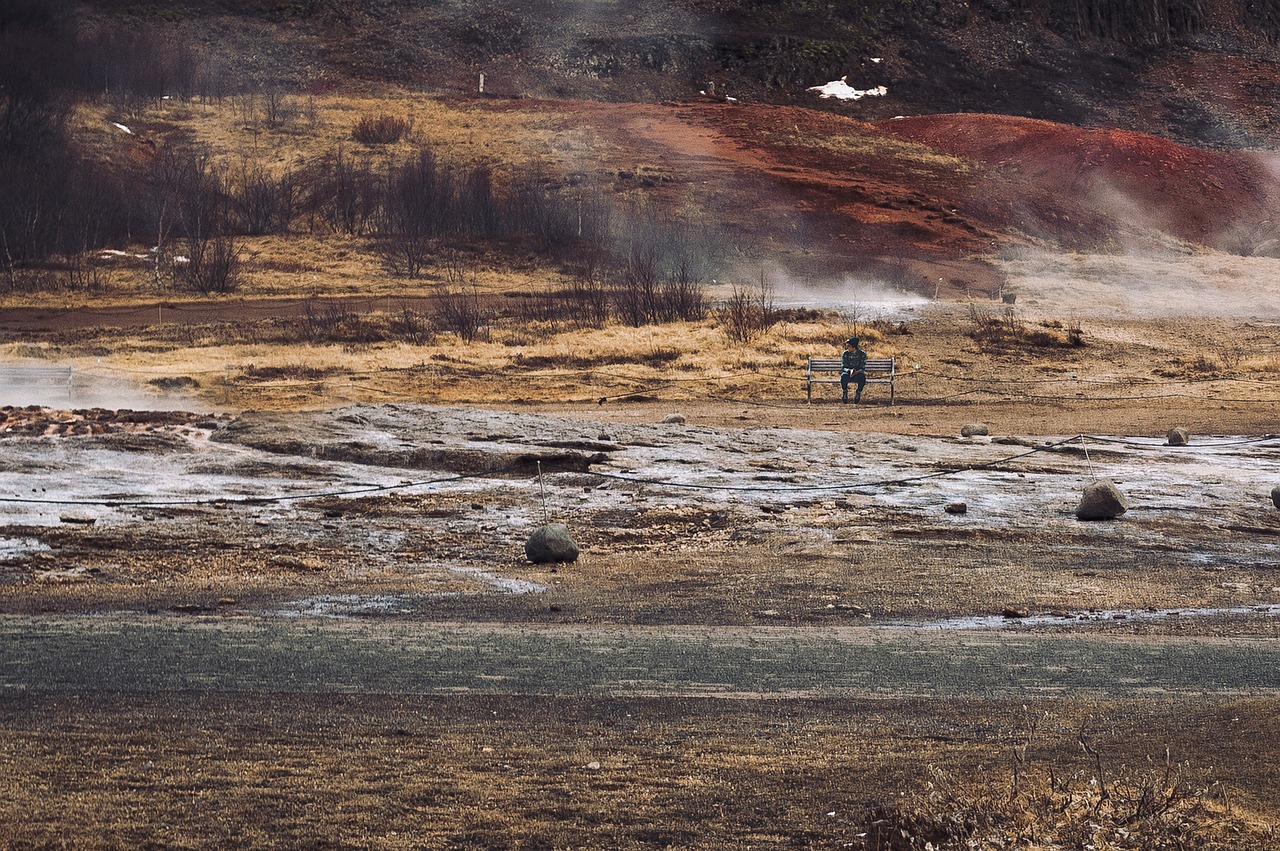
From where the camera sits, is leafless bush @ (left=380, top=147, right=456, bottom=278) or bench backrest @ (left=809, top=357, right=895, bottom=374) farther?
leafless bush @ (left=380, top=147, right=456, bottom=278)

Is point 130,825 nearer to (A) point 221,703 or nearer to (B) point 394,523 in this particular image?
(A) point 221,703

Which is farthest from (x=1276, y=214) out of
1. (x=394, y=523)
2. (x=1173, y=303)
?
(x=394, y=523)

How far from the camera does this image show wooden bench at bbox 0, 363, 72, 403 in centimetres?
2502

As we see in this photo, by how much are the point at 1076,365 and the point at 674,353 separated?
819 centimetres

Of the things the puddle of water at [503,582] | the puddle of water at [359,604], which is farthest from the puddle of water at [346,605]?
the puddle of water at [503,582]

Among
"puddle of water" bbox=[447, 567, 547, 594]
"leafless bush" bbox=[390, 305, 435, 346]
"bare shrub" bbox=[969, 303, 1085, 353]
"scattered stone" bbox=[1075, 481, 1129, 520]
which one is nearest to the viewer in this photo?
"puddle of water" bbox=[447, 567, 547, 594]

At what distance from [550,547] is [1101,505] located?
574cm

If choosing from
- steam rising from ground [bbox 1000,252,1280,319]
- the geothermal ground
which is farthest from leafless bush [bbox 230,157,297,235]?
the geothermal ground

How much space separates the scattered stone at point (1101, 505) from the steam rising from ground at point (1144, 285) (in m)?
22.7

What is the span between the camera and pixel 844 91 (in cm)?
7931

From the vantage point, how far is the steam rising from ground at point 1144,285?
125 ft

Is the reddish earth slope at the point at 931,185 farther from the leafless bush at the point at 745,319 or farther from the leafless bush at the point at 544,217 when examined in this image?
the leafless bush at the point at 745,319

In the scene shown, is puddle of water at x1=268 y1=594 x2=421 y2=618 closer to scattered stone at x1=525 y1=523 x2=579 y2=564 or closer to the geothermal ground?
the geothermal ground

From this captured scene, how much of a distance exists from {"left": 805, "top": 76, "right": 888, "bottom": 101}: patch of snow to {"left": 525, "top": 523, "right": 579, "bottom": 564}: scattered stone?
68587 millimetres
